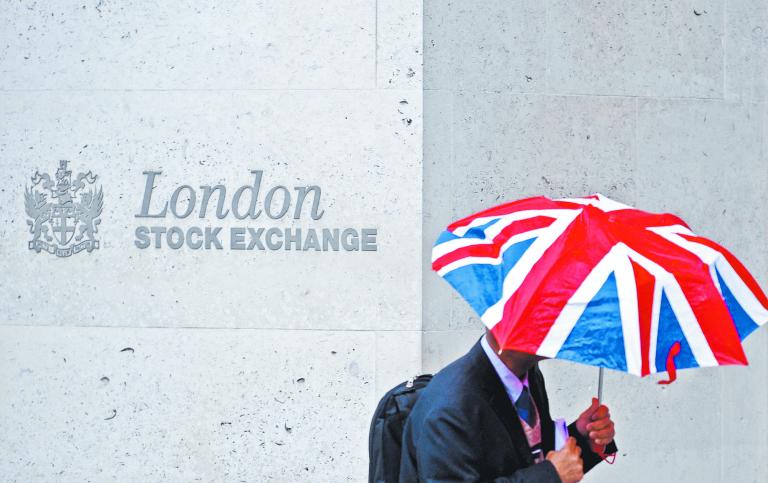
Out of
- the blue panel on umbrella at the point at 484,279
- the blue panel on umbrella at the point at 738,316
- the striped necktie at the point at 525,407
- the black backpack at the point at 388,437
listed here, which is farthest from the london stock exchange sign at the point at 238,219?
the blue panel on umbrella at the point at 738,316

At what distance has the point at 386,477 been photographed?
2.70 m

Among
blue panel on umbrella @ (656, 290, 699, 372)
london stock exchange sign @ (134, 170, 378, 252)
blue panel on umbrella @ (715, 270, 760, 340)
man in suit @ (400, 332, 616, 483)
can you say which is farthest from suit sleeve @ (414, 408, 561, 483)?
london stock exchange sign @ (134, 170, 378, 252)

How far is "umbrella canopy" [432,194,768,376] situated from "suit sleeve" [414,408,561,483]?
1.03 feet

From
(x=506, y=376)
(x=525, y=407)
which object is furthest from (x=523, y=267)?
(x=525, y=407)

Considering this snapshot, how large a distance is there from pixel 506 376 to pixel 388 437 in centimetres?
41

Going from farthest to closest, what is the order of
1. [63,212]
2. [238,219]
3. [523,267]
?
[63,212]
[238,219]
[523,267]

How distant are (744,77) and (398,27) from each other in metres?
2.23

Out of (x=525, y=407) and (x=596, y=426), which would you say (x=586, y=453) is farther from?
(x=525, y=407)

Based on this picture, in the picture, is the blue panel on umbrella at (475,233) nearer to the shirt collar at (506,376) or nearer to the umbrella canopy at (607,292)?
the umbrella canopy at (607,292)

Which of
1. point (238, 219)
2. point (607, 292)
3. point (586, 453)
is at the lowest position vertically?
point (586, 453)

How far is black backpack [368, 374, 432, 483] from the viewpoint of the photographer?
2.71 m

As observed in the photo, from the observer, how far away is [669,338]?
2361 millimetres

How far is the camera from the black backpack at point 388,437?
271cm

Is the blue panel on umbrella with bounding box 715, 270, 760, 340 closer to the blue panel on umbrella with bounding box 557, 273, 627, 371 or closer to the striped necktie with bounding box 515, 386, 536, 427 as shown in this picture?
the blue panel on umbrella with bounding box 557, 273, 627, 371
